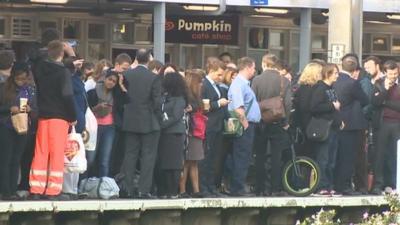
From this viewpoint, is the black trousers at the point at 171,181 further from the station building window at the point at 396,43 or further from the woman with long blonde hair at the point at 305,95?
the station building window at the point at 396,43

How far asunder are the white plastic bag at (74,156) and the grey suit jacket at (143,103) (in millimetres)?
1034

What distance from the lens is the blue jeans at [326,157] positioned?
1867 centimetres

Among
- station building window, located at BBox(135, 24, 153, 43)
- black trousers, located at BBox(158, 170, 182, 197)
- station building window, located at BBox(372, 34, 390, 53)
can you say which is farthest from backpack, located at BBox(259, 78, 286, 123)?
station building window, located at BBox(372, 34, 390, 53)

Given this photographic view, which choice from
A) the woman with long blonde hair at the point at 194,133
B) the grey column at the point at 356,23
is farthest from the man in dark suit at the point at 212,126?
the grey column at the point at 356,23

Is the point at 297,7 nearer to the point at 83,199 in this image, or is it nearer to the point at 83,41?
the point at 83,41

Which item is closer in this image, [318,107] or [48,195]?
[48,195]

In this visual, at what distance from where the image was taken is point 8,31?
28.7 metres

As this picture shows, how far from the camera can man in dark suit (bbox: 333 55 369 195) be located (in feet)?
61.6

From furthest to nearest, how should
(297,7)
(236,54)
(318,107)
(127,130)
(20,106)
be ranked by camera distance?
1. (236,54)
2. (297,7)
3. (318,107)
4. (127,130)
5. (20,106)

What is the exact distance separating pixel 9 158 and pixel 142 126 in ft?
6.54

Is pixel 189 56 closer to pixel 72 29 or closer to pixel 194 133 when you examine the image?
→ pixel 72 29

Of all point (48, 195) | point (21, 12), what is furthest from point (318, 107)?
point (21, 12)

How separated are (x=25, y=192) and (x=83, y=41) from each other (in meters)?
14.6

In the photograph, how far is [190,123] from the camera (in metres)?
17.5
